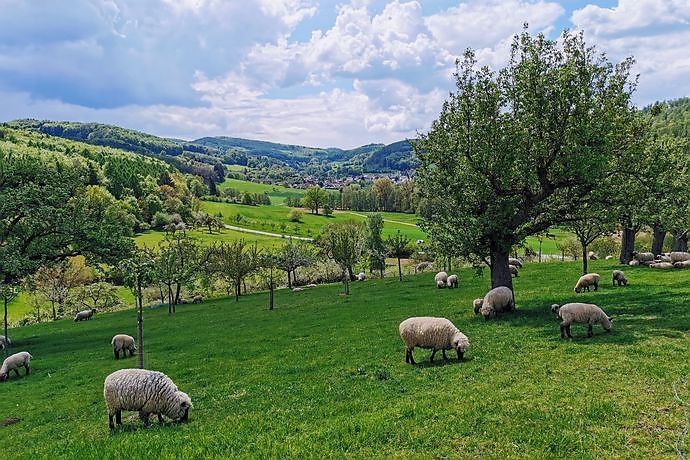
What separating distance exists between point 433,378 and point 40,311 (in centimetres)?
7755

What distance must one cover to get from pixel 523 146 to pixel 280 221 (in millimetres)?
138429

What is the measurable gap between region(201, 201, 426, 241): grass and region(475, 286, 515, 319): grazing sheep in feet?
329

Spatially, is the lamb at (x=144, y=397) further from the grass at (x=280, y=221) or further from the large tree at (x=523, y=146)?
the grass at (x=280, y=221)

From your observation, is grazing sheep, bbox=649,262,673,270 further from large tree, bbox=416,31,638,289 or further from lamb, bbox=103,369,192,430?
lamb, bbox=103,369,192,430

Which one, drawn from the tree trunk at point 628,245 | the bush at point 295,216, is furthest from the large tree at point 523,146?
the bush at point 295,216

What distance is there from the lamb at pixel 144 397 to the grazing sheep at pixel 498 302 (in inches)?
735

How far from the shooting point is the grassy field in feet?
33.8

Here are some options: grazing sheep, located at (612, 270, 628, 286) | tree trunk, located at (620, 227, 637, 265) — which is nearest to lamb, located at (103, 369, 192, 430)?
grazing sheep, located at (612, 270, 628, 286)

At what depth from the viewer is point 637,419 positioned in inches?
412

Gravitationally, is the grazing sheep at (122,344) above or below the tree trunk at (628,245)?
below

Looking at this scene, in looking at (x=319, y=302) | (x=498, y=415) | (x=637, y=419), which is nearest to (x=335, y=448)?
(x=498, y=415)

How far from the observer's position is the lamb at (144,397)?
14.5 m

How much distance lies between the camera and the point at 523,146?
2658cm

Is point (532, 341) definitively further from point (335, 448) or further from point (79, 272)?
point (79, 272)
